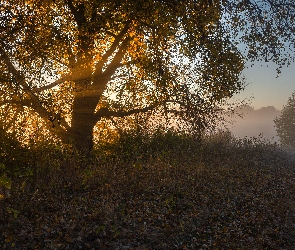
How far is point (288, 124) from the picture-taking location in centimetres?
5881

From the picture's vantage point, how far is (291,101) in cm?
6072

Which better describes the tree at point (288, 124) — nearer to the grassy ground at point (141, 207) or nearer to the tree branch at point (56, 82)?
the grassy ground at point (141, 207)

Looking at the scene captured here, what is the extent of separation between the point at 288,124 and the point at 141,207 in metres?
56.1

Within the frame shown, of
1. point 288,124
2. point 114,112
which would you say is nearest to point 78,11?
point 114,112

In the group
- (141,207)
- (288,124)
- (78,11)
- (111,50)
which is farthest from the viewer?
(288,124)

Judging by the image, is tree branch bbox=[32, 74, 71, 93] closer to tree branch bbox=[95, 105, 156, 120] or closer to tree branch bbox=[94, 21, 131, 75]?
tree branch bbox=[94, 21, 131, 75]

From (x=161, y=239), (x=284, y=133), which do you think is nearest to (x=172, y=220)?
(x=161, y=239)

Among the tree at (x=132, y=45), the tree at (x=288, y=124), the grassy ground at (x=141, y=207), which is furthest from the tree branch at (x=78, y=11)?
the tree at (x=288, y=124)

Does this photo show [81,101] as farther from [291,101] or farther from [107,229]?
[291,101]

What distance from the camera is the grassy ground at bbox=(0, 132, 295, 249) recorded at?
7.59 m

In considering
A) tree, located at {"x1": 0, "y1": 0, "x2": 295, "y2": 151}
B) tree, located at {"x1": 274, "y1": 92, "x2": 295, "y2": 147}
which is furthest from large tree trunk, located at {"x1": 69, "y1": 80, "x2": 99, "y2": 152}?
tree, located at {"x1": 274, "y1": 92, "x2": 295, "y2": 147}

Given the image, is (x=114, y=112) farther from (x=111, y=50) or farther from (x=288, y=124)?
(x=288, y=124)

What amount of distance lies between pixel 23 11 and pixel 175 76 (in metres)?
5.63

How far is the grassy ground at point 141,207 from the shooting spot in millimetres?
7590
